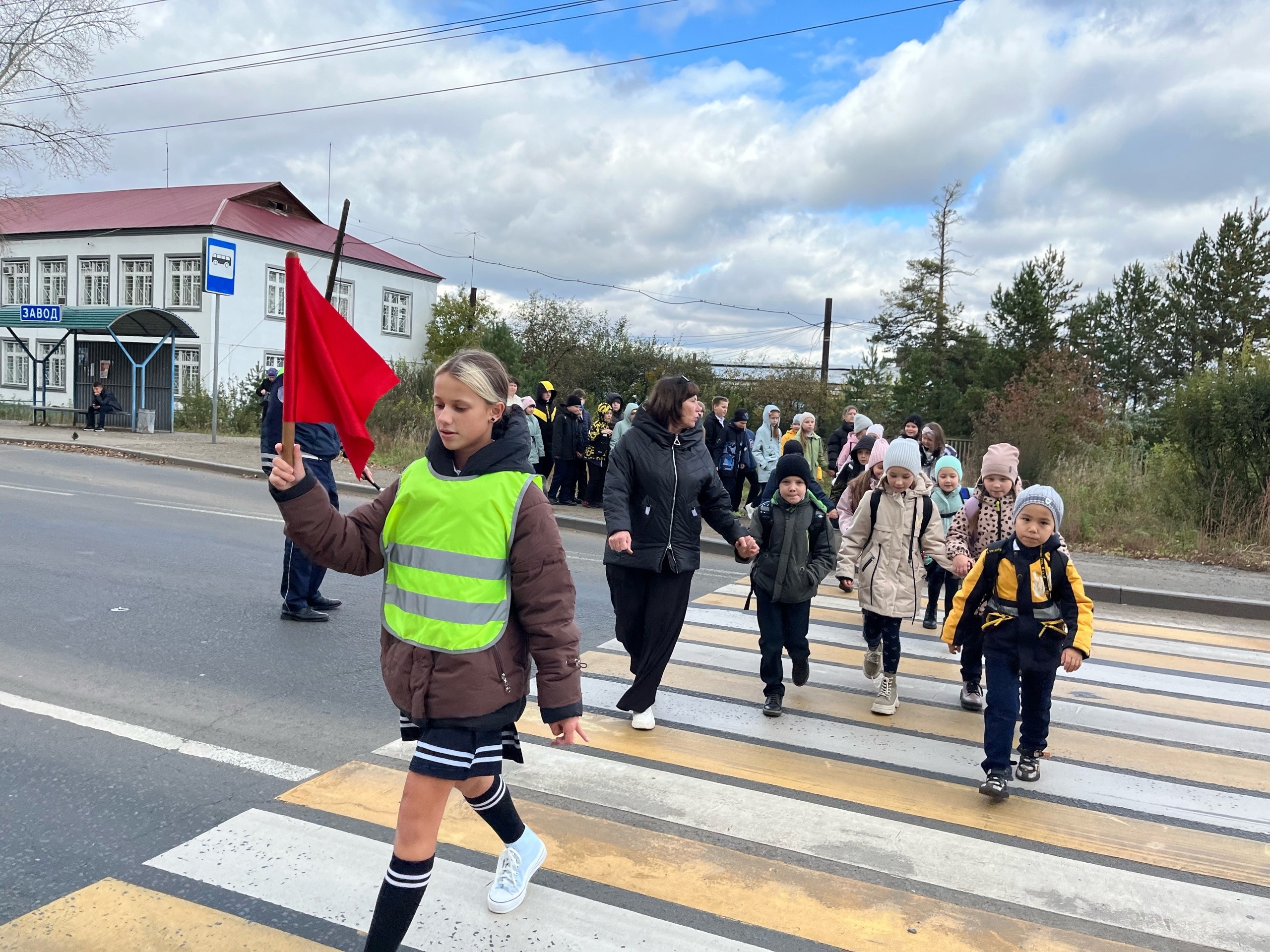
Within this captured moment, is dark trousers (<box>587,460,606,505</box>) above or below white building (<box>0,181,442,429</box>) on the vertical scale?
below

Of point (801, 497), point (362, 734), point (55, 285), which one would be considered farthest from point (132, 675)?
point (55, 285)

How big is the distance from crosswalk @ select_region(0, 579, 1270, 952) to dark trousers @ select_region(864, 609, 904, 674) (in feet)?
0.99

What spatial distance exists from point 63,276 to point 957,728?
1812 inches

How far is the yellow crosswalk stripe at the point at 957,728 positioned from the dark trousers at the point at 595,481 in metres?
7.95

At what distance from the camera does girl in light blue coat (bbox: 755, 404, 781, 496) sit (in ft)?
41.6

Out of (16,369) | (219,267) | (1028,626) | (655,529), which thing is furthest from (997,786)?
(16,369)

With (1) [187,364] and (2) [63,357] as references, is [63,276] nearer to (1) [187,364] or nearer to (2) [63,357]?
(2) [63,357]

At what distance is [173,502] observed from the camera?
1287cm

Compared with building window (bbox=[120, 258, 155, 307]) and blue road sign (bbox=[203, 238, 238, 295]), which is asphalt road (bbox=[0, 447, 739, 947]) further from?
building window (bbox=[120, 258, 155, 307])

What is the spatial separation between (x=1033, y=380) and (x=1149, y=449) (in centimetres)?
1848

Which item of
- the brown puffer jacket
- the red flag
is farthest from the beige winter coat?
the red flag

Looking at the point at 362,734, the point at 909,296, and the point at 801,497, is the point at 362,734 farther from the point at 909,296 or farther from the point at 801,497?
the point at 909,296

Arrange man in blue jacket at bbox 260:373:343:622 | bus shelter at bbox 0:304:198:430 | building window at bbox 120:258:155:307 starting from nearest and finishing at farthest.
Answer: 1. man in blue jacket at bbox 260:373:343:622
2. bus shelter at bbox 0:304:198:430
3. building window at bbox 120:258:155:307

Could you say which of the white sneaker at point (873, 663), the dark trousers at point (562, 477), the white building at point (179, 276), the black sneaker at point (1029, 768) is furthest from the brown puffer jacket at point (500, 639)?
the white building at point (179, 276)
